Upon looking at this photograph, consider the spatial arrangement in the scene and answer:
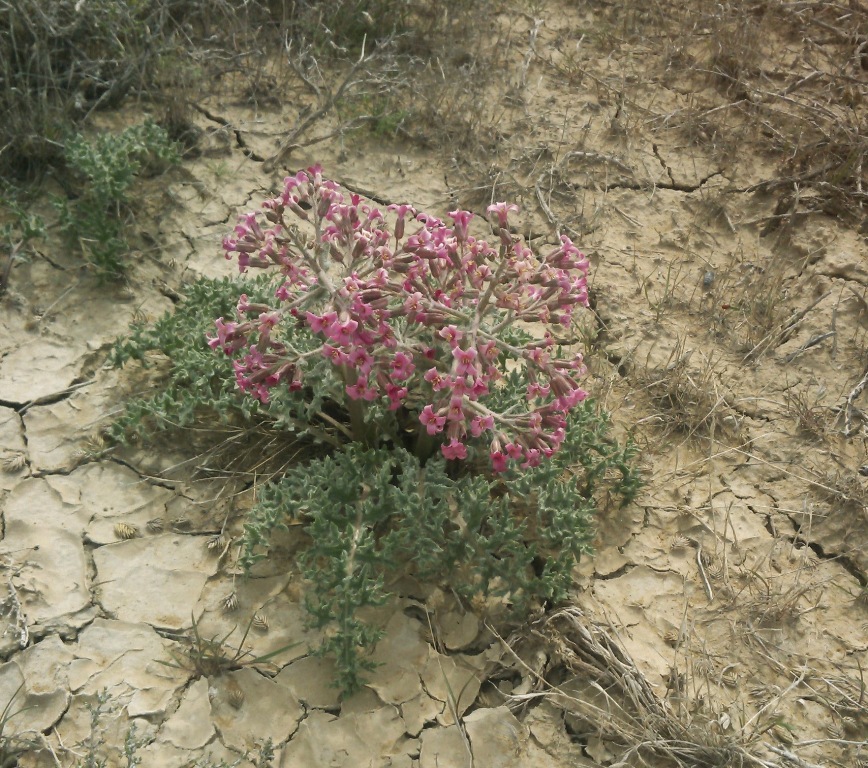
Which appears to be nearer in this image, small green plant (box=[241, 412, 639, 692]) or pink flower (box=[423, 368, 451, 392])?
pink flower (box=[423, 368, 451, 392])

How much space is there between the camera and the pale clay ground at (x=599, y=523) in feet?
9.27

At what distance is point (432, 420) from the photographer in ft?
8.85

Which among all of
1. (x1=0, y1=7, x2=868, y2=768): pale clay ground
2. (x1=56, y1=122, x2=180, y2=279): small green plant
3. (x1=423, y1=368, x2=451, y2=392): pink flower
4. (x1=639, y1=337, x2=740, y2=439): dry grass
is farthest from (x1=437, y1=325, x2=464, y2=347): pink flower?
(x1=56, y1=122, x2=180, y2=279): small green plant

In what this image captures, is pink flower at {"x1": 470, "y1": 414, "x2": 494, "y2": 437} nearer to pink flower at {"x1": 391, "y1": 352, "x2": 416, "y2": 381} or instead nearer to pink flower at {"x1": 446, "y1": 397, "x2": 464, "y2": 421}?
pink flower at {"x1": 446, "y1": 397, "x2": 464, "y2": 421}

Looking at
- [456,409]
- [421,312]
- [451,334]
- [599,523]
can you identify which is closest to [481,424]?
[456,409]

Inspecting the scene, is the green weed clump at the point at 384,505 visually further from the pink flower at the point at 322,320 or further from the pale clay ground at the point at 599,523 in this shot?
the pink flower at the point at 322,320

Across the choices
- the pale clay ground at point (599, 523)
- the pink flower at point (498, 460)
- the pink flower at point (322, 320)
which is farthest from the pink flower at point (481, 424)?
the pale clay ground at point (599, 523)

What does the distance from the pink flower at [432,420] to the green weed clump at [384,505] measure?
0.38 meters

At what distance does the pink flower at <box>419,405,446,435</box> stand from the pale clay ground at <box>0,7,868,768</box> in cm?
79

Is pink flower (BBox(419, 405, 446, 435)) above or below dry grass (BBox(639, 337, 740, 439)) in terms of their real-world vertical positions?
above

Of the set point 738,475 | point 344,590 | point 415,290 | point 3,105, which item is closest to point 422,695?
point 344,590

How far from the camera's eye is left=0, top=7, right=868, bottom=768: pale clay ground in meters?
2.83

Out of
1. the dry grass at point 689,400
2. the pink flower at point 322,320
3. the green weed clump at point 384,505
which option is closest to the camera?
the pink flower at point 322,320

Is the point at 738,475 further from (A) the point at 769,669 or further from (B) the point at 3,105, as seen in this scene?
(B) the point at 3,105
